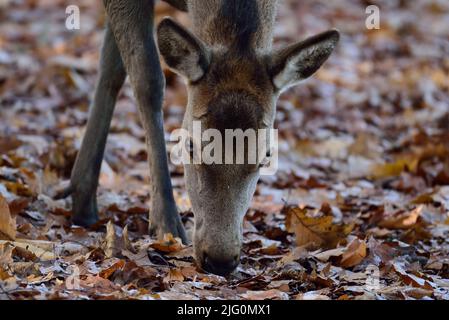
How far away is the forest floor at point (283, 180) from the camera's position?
5445 millimetres

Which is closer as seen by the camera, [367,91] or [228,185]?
[228,185]

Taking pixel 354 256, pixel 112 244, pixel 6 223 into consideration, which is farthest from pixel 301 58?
pixel 6 223

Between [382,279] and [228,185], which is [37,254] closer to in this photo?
[228,185]

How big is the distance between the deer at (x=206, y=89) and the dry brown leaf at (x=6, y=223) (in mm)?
1162

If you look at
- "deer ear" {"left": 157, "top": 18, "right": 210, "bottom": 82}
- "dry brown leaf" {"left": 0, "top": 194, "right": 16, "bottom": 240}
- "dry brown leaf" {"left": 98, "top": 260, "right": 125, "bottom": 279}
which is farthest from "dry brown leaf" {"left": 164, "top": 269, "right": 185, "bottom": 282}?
"deer ear" {"left": 157, "top": 18, "right": 210, "bottom": 82}

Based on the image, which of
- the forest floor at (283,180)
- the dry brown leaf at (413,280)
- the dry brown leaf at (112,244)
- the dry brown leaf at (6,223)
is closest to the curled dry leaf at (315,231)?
the forest floor at (283,180)

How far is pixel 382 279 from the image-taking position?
5754 mm

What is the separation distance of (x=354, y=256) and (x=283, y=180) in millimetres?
3338

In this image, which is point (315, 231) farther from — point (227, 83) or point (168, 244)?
point (227, 83)

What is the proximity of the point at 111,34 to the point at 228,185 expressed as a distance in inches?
94.9

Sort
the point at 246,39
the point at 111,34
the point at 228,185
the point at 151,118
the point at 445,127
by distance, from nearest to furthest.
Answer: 1. the point at 228,185
2. the point at 246,39
3. the point at 151,118
4. the point at 111,34
5. the point at 445,127

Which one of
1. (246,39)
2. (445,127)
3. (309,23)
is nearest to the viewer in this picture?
(246,39)
